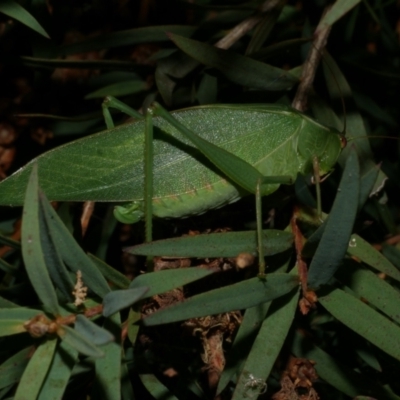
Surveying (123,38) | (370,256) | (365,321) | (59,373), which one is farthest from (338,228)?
(123,38)

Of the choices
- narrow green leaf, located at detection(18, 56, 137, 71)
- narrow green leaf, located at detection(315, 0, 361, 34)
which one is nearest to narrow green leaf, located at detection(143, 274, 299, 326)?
narrow green leaf, located at detection(315, 0, 361, 34)

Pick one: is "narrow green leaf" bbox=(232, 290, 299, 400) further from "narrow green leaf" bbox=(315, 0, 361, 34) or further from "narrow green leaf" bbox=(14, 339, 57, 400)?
"narrow green leaf" bbox=(315, 0, 361, 34)

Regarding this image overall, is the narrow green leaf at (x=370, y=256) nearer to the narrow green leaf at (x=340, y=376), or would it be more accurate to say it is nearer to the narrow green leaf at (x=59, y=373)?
the narrow green leaf at (x=340, y=376)

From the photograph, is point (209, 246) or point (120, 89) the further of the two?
point (120, 89)

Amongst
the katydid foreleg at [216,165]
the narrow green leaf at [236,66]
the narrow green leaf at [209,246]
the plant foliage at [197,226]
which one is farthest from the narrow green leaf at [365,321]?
the narrow green leaf at [236,66]

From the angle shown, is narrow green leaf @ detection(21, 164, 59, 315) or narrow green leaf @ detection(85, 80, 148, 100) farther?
narrow green leaf @ detection(85, 80, 148, 100)

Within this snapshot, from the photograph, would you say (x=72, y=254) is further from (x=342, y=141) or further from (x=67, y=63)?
(x=342, y=141)

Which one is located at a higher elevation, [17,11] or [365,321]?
[17,11]
